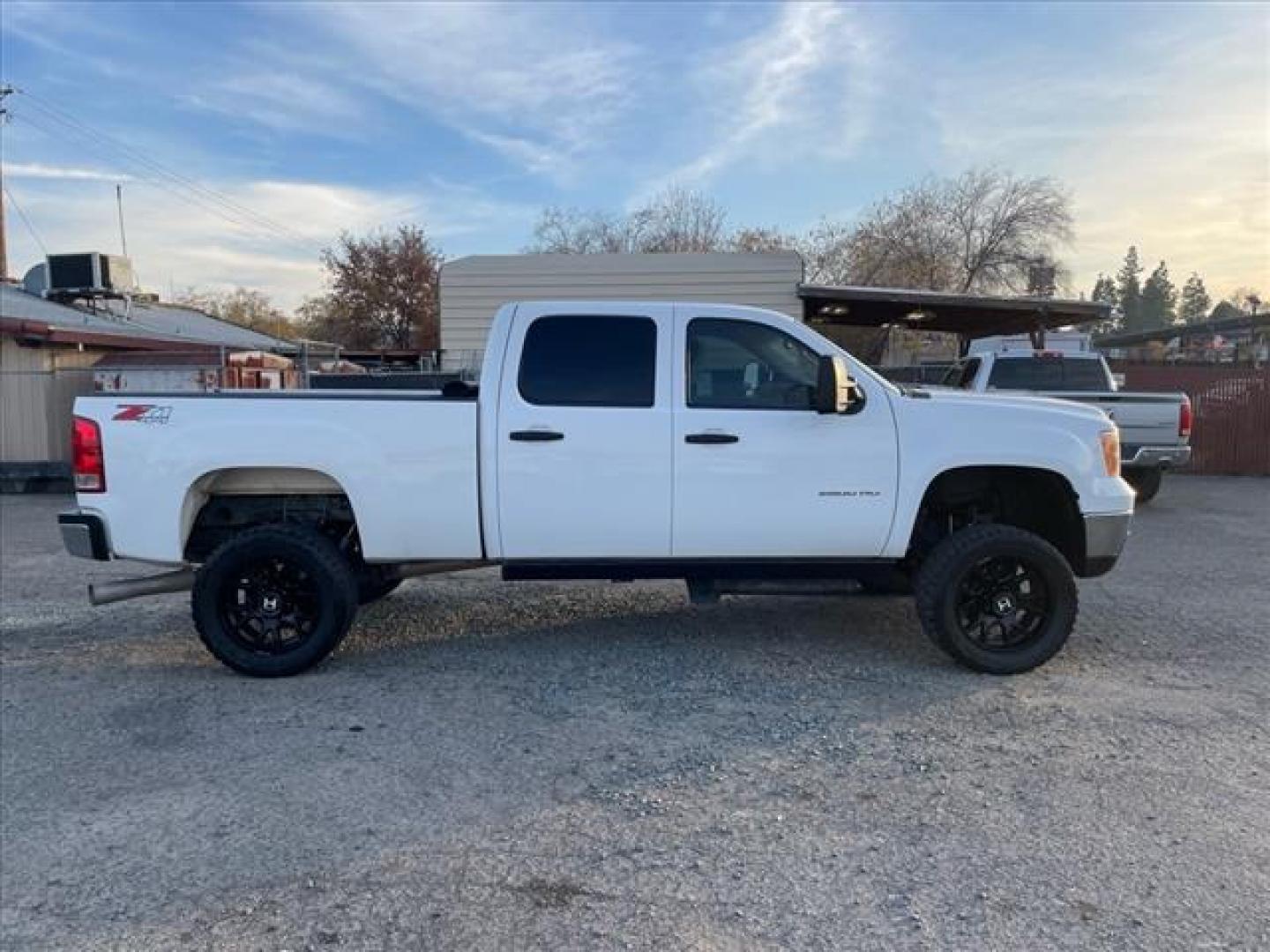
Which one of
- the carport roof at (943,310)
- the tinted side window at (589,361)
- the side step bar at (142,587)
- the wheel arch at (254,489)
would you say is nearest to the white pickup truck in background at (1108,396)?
the carport roof at (943,310)

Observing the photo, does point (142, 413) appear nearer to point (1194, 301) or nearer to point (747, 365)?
point (747, 365)

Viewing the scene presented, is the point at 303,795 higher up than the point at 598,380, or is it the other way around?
the point at 598,380

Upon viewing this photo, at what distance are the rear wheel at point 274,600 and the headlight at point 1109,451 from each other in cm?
438

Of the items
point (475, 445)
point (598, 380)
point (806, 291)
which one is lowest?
point (475, 445)

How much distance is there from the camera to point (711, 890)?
10.0 feet

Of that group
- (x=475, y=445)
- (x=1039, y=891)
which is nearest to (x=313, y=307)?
(x=475, y=445)

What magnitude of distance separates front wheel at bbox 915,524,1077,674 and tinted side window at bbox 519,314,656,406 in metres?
1.93

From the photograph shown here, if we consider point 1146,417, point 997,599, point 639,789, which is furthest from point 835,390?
point 1146,417

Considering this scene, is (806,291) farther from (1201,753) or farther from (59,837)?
(59,837)

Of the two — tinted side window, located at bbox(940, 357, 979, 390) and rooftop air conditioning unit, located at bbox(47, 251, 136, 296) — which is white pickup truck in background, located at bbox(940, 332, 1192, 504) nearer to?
tinted side window, located at bbox(940, 357, 979, 390)

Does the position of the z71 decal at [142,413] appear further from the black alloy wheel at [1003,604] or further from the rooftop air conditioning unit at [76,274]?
the rooftop air conditioning unit at [76,274]

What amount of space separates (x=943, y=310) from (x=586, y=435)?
1103 centimetres

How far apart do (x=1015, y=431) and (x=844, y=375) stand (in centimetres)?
105

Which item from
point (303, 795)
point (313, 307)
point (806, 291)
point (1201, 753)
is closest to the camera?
point (303, 795)
